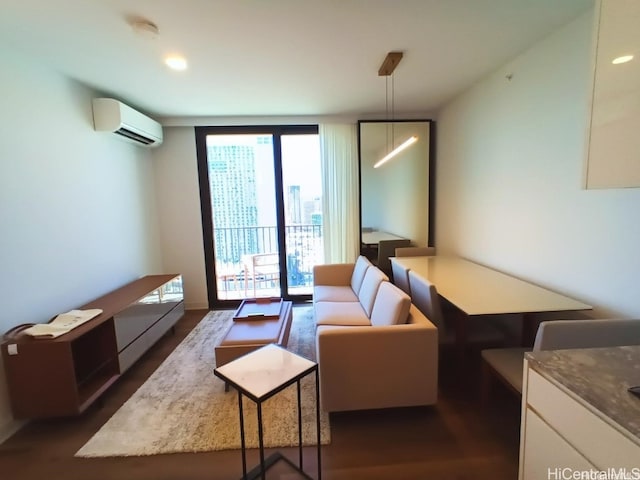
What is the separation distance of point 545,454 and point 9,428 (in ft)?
10.2

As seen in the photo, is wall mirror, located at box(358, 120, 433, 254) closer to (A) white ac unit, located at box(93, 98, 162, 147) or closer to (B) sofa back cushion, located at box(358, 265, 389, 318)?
(B) sofa back cushion, located at box(358, 265, 389, 318)

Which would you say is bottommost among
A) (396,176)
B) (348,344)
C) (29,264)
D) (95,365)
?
(95,365)

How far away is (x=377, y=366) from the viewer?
1.95 m

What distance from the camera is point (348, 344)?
1.92 m

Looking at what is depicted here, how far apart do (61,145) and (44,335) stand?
1616 millimetres

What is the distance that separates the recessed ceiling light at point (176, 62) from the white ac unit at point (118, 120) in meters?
0.89

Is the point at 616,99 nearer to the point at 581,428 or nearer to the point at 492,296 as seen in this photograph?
the point at 581,428

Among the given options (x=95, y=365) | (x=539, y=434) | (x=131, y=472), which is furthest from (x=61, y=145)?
(x=539, y=434)

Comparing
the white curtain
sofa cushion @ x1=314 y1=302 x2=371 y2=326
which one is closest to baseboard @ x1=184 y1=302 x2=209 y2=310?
the white curtain

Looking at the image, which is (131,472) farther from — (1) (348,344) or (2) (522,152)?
(2) (522,152)

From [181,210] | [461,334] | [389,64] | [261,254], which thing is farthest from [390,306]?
[181,210]

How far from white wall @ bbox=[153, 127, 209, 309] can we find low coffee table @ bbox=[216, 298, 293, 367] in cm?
138

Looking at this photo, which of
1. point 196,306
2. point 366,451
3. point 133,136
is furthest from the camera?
point 196,306

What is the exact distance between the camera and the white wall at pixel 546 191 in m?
1.84
